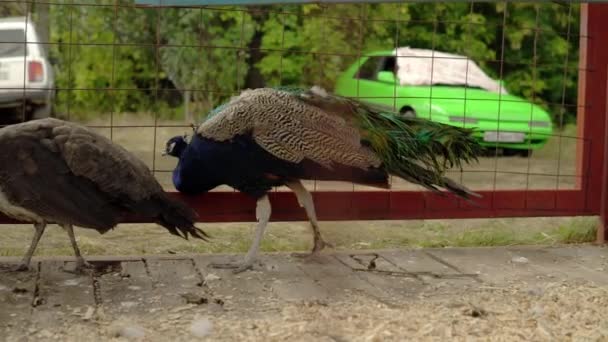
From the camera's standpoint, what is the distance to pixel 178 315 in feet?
14.3

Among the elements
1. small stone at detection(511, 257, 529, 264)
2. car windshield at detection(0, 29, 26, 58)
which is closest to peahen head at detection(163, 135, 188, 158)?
small stone at detection(511, 257, 529, 264)

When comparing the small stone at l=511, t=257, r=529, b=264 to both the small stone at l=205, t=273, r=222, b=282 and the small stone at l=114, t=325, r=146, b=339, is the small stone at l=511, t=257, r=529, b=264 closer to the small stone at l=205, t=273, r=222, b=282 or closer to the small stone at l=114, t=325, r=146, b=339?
the small stone at l=205, t=273, r=222, b=282

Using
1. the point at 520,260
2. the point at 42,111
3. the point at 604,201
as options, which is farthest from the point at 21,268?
the point at 42,111

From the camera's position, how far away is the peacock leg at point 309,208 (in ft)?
18.3

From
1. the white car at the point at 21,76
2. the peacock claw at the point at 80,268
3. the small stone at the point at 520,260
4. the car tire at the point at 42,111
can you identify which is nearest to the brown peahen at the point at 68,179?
the peacock claw at the point at 80,268

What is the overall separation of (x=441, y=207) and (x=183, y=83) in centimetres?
721

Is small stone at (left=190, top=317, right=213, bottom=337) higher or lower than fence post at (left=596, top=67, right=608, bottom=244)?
lower

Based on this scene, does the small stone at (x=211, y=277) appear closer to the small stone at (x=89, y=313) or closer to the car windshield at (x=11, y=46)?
the small stone at (x=89, y=313)

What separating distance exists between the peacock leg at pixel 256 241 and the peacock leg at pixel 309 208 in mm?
182

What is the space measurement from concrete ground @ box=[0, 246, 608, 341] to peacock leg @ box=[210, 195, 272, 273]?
0.07 metres

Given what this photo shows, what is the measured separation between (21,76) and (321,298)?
18.7 ft

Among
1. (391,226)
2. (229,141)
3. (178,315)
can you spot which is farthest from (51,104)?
(178,315)

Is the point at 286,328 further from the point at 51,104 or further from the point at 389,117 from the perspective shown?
the point at 51,104

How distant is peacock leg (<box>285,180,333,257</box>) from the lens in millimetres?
5578
